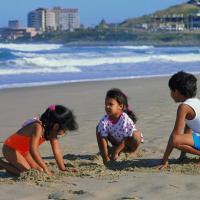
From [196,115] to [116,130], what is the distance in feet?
2.76

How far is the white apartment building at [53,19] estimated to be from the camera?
11012 centimetres

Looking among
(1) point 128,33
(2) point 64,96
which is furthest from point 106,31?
(2) point 64,96

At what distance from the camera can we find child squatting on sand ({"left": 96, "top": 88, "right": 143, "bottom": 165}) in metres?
5.14

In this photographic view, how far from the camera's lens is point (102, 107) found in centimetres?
926

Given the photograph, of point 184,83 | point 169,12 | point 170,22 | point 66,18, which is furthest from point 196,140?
point 169,12

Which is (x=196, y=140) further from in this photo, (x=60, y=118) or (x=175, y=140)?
(x=60, y=118)

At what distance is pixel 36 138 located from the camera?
14.5 ft

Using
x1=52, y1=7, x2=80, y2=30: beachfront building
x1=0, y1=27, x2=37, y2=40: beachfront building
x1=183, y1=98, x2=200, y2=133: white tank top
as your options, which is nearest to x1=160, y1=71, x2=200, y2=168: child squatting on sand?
x1=183, y1=98, x2=200, y2=133: white tank top

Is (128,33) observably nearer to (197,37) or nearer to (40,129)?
(197,37)

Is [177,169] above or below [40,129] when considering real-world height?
below

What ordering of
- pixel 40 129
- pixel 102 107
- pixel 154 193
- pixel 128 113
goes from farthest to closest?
pixel 102 107 → pixel 128 113 → pixel 40 129 → pixel 154 193

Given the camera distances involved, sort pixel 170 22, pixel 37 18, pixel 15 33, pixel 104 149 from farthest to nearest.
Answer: pixel 37 18, pixel 170 22, pixel 15 33, pixel 104 149

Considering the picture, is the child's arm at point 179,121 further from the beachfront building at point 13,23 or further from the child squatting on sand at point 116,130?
the beachfront building at point 13,23

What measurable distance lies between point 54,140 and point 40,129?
0.63ft
